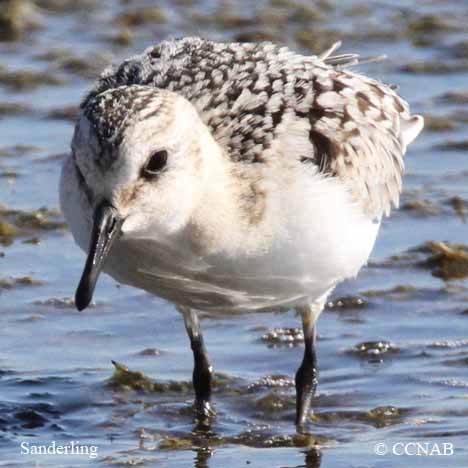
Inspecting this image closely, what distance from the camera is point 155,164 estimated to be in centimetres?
616

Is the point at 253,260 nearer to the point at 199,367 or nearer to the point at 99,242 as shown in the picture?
the point at 99,242

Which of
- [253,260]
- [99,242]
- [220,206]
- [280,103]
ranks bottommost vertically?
[253,260]

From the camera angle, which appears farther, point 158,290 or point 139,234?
point 158,290

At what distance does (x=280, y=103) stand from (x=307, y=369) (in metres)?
1.43

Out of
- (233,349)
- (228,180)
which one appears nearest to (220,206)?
(228,180)

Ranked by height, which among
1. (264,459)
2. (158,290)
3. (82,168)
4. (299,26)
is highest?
(299,26)

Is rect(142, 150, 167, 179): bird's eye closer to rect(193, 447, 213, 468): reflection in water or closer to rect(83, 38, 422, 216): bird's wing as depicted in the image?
rect(83, 38, 422, 216): bird's wing

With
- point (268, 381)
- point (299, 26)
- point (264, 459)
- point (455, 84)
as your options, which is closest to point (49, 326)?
point (268, 381)

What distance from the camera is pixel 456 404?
7.46 metres

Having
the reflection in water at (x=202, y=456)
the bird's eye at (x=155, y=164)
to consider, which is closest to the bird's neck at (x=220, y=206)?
the bird's eye at (x=155, y=164)

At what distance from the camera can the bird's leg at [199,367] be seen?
25.0ft

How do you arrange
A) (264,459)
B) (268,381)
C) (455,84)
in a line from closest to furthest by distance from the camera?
(264,459) → (268,381) → (455,84)

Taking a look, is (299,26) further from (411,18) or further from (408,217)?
(408,217)

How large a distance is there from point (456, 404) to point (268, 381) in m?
1.03
